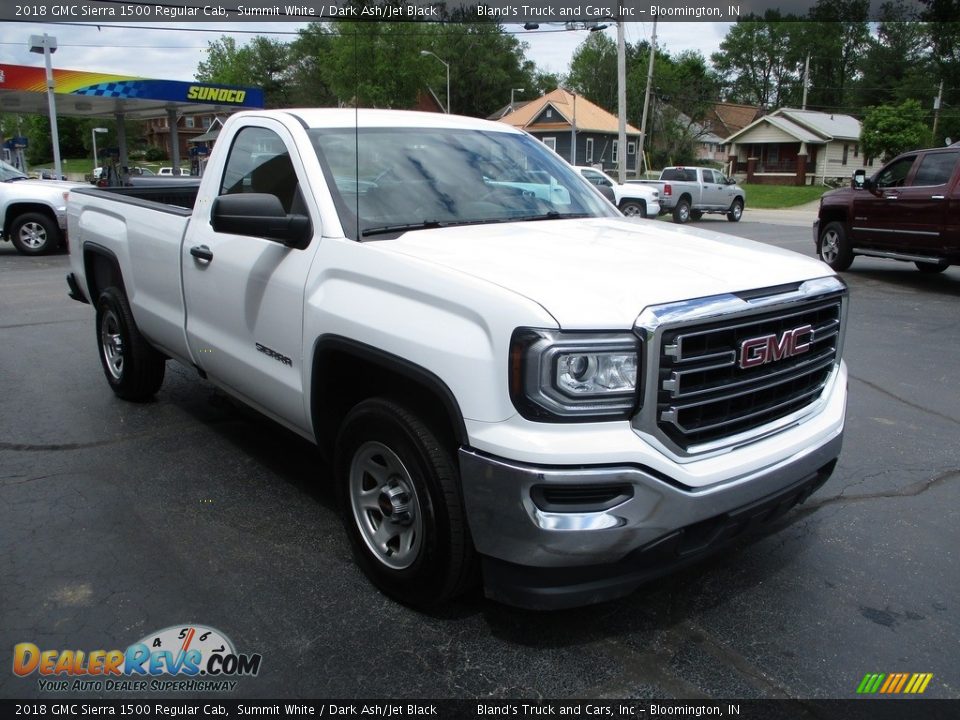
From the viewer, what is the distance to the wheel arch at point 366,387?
107 inches

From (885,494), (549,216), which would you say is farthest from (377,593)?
(885,494)

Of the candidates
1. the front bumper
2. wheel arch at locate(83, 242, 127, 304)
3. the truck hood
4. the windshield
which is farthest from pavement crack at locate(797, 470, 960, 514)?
the windshield

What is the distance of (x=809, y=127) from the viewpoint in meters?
58.2

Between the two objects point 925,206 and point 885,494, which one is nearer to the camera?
point 885,494

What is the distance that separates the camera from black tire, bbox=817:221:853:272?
42.9 feet

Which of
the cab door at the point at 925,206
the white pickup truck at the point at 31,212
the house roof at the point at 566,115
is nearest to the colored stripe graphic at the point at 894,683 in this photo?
the cab door at the point at 925,206

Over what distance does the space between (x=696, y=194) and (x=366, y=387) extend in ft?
85.4

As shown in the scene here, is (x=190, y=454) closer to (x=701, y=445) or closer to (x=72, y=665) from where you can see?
(x=72, y=665)

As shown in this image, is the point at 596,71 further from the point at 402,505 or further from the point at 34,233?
the point at 402,505

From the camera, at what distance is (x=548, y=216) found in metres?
4.02

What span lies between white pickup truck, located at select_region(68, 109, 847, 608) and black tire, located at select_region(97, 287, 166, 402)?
139cm

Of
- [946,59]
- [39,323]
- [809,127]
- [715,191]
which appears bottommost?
[39,323]

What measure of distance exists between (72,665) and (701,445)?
2.31 metres

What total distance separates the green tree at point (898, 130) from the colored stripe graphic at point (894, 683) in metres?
53.7
